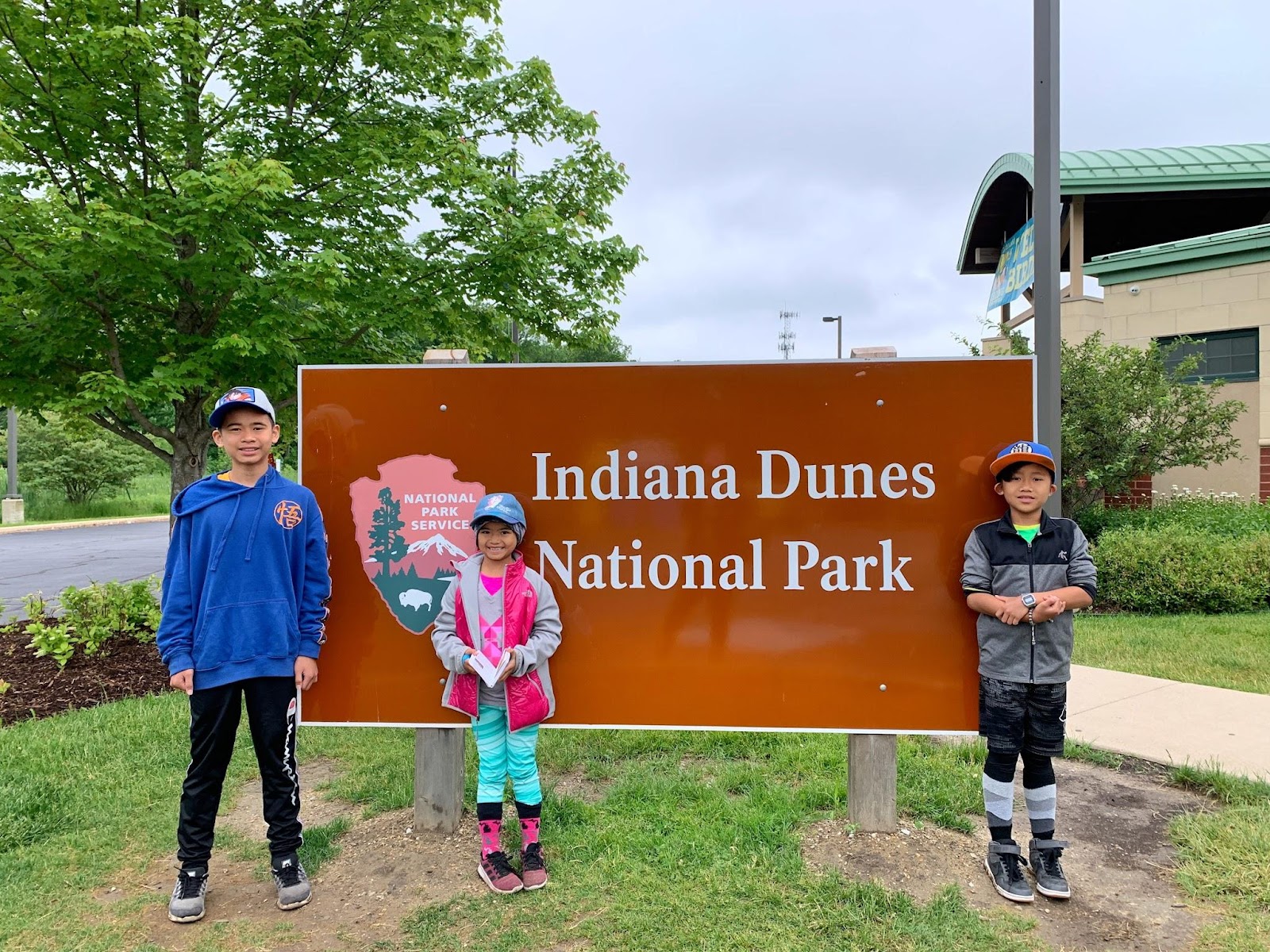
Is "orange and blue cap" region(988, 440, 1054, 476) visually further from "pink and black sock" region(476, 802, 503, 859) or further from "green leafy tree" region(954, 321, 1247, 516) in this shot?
"green leafy tree" region(954, 321, 1247, 516)

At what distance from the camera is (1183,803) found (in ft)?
10.7

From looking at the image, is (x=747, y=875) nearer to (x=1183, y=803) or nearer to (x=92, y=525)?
(x=1183, y=803)

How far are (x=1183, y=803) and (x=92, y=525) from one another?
26349 mm

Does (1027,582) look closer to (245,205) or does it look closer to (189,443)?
(245,205)

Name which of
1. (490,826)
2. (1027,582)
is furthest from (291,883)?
(1027,582)

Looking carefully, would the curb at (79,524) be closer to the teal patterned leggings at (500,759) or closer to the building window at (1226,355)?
the teal patterned leggings at (500,759)

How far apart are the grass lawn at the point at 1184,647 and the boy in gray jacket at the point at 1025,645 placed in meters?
3.09

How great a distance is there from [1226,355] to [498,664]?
44.0ft

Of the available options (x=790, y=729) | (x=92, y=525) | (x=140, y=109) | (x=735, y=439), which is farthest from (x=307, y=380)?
(x=92, y=525)

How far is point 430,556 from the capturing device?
118 inches

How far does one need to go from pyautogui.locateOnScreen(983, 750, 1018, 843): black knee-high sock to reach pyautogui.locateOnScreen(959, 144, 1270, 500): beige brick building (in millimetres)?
9118

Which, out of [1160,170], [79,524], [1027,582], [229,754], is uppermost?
[1160,170]

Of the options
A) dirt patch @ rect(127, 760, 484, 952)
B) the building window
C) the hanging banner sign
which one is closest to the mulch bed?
dirt patch @ rect(127, 760, 484, 952)

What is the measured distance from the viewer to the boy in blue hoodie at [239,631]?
101 inches
